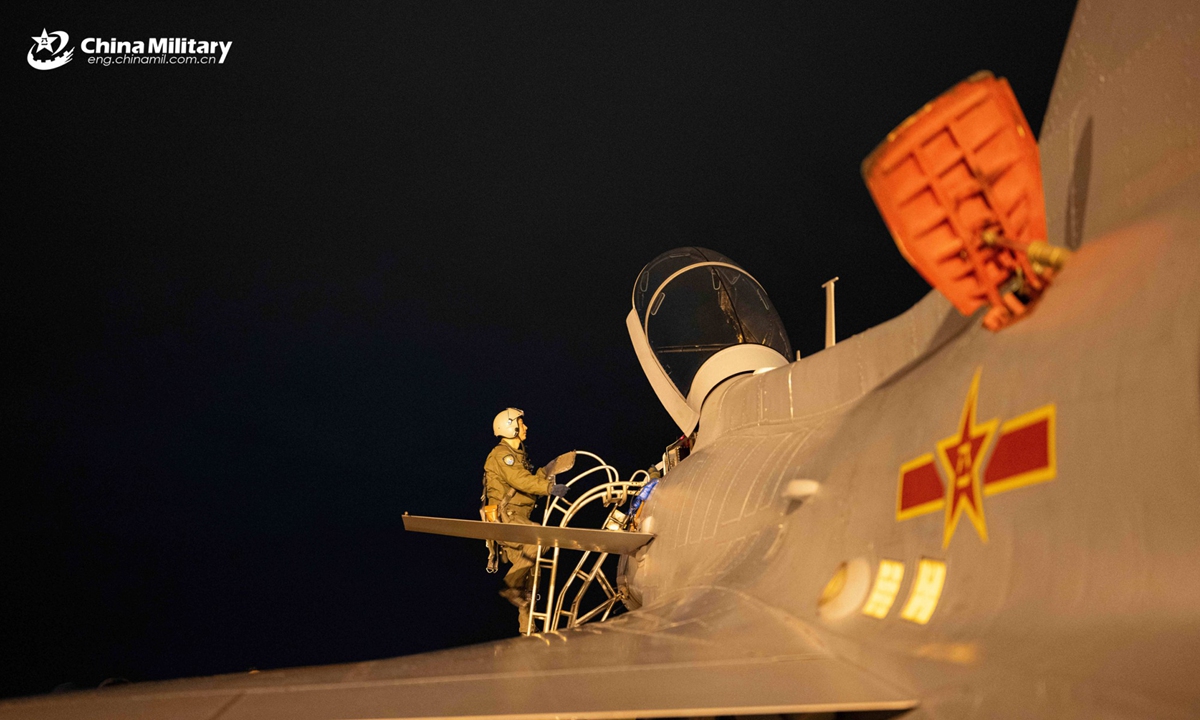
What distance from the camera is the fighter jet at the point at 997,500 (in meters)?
1.61

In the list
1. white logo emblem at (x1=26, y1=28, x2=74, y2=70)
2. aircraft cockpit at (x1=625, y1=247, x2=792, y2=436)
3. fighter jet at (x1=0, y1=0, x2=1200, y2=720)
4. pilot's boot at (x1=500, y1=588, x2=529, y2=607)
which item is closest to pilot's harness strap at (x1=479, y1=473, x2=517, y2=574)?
pilot's boot at (x1=500, y1=588, x2=529, y2=607)

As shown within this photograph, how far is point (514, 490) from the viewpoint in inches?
326

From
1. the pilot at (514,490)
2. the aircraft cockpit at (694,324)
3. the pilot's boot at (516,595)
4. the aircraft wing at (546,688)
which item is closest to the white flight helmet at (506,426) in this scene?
the pilot at (514,490)

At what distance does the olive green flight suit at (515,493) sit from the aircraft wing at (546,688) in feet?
16.9

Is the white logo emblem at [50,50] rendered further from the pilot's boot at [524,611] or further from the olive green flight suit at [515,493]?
the pilot's boot at [524,611]

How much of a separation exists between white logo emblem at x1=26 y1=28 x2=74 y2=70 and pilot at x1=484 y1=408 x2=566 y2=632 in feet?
34.5

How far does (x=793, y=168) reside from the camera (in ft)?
53.6

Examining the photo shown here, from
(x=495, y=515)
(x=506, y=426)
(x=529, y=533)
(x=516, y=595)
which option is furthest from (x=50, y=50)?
(x=529, y=533)

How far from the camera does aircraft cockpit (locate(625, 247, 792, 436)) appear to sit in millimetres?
6883

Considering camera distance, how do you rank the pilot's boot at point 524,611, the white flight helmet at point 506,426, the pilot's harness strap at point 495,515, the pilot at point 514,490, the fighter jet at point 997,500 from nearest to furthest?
the fighter jet at point 997,500 < the pilot's harness strap at point 495,515 < the pilot at point 514,490 < the pilot's boot at point 524,611 < the white flight helmet at point 506,426

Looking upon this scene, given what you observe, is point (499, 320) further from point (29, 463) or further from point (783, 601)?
point (783, 601)

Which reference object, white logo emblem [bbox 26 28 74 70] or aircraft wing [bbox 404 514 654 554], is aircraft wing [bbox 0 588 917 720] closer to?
aircraft wing [bbox 404 514 654 554]

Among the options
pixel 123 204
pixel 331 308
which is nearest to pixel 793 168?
pixel 331 308

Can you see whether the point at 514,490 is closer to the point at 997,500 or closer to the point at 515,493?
the point at 515,493
